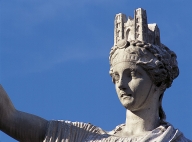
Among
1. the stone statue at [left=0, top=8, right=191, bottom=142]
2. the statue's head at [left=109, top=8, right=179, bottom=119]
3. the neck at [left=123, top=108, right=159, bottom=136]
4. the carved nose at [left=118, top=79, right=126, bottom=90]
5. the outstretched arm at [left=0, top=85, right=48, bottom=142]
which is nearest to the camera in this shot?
the outstretched arm at [left=0, top=85, right=48, bottom=142]

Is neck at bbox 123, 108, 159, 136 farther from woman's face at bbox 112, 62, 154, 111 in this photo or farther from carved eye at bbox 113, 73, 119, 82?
carved eye at bbox 113, 73, 119, 82

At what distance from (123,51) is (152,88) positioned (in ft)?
3.23

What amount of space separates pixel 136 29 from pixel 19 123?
10.5 ft

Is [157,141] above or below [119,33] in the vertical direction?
below

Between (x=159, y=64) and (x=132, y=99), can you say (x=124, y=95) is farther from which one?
(x=159, y=64)

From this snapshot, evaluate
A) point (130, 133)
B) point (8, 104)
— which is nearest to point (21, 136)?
point (8, 104)

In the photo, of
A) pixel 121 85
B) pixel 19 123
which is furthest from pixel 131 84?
pixel 19 123

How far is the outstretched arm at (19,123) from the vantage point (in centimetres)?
2200

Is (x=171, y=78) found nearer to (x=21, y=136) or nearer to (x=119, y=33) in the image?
(x=119, y=33)

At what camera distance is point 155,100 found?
2308cm

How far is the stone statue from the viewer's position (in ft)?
73.3

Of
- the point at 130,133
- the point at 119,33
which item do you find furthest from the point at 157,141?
the point at 119,33

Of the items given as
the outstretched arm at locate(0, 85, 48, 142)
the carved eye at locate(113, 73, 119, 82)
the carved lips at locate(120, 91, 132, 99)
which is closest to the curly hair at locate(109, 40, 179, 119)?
the carved eye at locate(113, 73, 119, 82)

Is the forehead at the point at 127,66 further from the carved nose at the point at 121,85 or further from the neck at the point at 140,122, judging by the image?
the neck at the point at 140,122
